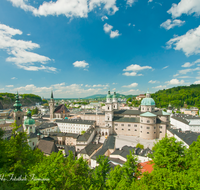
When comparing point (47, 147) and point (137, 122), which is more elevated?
point (137, 122)

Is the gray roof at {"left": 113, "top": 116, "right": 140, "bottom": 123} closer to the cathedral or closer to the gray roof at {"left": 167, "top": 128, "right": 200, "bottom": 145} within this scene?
the cathedral

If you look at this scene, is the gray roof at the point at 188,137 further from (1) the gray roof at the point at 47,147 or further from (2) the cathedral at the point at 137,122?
(1) the gray roof at the point at 47,147

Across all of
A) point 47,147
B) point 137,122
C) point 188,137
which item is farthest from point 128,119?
point 47,147

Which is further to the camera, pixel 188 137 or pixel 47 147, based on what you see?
pixel 47 147

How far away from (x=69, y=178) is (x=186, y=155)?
480 inches

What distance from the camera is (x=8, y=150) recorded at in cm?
1069

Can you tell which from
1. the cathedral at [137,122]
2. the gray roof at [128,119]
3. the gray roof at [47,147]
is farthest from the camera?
the gray roof at [128,119]

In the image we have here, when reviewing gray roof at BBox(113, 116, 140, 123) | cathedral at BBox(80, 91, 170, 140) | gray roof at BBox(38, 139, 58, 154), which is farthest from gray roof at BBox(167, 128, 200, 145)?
gray roof at BBox(38, 139, 58, 154)

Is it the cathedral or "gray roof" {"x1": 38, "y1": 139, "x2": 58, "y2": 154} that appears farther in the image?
the cathedral

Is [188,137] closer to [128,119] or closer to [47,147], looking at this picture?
→ [128,119]

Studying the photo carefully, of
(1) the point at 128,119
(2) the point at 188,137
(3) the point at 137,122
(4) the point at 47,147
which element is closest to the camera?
(2) the point at 188,137

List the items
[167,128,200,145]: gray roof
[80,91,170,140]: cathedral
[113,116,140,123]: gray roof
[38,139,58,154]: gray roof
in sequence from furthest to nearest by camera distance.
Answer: [113,116,140,123]: gray roof → [80,91,170,140]: cathedral → [38,139,58,154]: gray roof → [167,128,200,145]: gray roof

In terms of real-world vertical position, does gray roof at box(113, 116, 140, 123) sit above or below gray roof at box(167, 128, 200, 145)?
above

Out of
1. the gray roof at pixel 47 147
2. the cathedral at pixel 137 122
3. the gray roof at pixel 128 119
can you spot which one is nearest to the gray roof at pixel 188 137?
the cathedral at pixel 137 122
